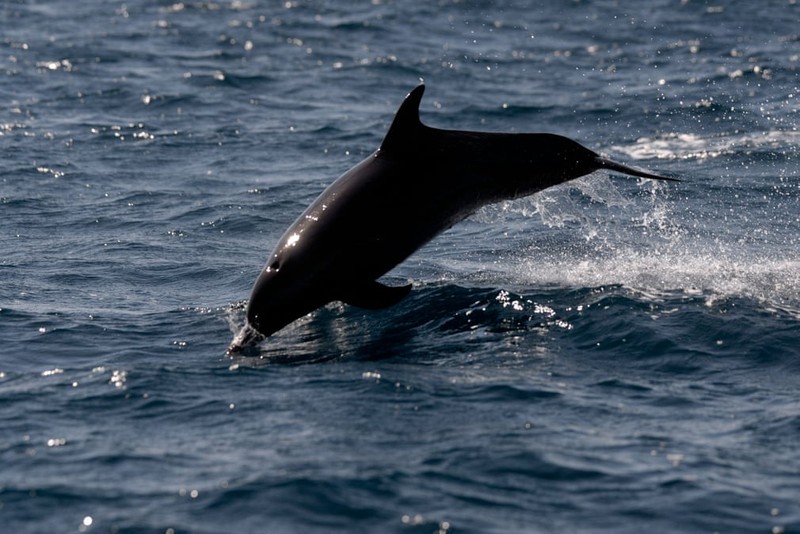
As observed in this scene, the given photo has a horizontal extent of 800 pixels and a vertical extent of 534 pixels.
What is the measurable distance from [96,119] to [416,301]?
1343cm

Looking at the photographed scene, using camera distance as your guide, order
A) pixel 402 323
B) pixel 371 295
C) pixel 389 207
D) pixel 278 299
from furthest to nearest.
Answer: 1. pixel 402 323
2. pixel 389 207
3. pixel 371 295
4. pixel 278 299

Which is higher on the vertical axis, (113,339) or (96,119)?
(96,119)

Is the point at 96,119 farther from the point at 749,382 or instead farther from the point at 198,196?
the point at 749,382

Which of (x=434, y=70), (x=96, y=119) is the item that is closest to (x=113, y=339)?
(x=96, y=119)

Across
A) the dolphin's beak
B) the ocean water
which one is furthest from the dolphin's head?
the ocean water

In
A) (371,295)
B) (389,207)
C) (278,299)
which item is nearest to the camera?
(278,299)

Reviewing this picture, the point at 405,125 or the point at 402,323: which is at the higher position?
the point at 405,125

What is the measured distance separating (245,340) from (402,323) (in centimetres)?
181

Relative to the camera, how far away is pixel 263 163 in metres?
22.5

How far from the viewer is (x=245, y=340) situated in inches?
477

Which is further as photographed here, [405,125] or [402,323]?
[402,323]

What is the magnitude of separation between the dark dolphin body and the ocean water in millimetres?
539

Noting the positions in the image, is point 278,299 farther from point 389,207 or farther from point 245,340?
point 389,207

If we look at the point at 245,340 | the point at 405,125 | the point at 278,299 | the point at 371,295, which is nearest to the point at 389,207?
the point at 405,125
